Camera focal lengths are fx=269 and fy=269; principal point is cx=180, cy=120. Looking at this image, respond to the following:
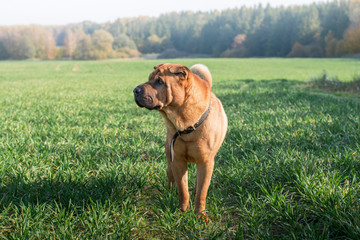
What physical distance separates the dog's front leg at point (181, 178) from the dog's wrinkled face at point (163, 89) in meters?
0.63

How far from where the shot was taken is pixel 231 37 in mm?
109562

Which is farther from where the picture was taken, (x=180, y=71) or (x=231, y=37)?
(x=231, y=37)

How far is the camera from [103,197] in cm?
286

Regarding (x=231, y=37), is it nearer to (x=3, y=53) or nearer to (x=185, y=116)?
(x=3, y=53)

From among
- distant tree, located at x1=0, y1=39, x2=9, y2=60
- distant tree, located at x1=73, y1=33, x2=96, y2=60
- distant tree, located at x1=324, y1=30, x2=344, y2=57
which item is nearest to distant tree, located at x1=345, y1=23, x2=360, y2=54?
distant tree, located at x1=324, y1=30, x2=344, y2=57

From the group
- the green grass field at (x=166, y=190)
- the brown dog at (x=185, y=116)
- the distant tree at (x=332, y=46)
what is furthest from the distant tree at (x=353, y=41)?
the brown dog at (x=185, y=116)

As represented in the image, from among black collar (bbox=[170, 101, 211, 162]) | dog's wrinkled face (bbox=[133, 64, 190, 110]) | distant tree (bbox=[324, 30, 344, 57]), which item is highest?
dog's wrinkled face (bbox=[133, 64, 190, 110])

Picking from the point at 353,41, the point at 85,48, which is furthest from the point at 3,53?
the point at 353,41

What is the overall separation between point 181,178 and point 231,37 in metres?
114

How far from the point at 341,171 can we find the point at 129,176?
2.57 meters

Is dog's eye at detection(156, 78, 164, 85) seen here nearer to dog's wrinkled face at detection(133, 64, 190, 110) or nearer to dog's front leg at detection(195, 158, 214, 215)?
dog's wrinkled face at detection(133, 64, 190, 110)

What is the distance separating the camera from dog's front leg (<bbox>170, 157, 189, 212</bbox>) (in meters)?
2.56

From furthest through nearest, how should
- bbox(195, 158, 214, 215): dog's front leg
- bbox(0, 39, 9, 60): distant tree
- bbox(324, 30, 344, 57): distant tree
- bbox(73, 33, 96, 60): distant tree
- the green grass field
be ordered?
bbox(0, 39, 9, 60): distant tree
bbox(73, 33, 96, 60): distant tree
bbox(324, 30, 344, 57): distant tree
bbox(195, 158, 214, 215): dog's front leg
the green grass field

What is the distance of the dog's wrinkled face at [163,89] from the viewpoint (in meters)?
2.07
